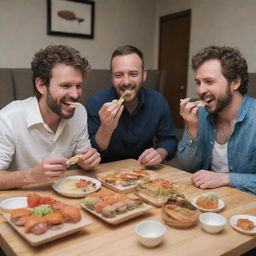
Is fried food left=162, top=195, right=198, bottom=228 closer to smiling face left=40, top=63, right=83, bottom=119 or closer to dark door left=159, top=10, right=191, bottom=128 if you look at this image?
smiling face left=40, top=63, right=83, bottom=119

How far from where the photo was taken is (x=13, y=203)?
3.83 ft

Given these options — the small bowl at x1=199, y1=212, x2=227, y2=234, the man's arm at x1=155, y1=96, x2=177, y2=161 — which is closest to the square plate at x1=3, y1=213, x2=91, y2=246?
the small bowl at x1=199, y1=212, x2=227, y2=234

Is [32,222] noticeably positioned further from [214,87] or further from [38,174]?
[214,87]

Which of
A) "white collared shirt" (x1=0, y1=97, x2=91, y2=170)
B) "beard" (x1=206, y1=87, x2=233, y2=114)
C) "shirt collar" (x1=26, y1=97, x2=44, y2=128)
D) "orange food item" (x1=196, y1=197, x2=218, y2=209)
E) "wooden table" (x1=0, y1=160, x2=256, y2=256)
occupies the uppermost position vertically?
"beard" (x1=206, y1=87, x2=233, y2=114)

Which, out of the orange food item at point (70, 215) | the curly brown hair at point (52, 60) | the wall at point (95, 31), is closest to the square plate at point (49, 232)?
the orange food item at point (70, 215)

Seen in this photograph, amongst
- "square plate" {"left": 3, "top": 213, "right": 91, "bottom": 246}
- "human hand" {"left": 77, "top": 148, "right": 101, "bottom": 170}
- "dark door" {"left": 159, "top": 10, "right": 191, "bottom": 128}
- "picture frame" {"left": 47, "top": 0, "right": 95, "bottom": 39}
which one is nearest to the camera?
"square plate" {"left": 3, "top": 213, "right": 91, "bottom": 246}

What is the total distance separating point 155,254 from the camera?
0.91 metres

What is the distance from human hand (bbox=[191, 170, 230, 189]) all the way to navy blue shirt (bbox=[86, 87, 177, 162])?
2.16 feet

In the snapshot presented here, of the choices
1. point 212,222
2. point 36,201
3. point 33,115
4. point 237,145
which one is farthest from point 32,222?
point 237,145

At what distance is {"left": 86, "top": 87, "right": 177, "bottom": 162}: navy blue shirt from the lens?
2205mm

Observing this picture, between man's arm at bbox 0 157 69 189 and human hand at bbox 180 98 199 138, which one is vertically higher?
human hand at bbox 180 98 199 138

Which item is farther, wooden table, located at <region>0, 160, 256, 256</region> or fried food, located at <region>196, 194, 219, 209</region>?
fried food, located at <region>196, 194, 219, 209</region>

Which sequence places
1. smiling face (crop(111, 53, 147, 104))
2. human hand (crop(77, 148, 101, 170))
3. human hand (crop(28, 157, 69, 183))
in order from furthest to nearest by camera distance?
smiling face (crop(111, 53, 147, 104)), human hand (crop(77, 148, 101, 170)), human hand (crop(28, 157, 69, 183))

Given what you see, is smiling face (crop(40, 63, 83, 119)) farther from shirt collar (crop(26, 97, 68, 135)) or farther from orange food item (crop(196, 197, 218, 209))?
orange food item (crop(196, 197, 218, 209))
